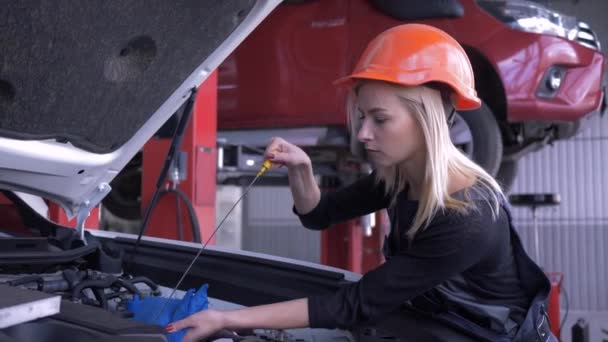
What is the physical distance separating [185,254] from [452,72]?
2.55ft

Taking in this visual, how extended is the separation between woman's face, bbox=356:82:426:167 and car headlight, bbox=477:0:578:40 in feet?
7.25

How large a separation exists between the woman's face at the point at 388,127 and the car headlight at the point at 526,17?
2211 millimetres

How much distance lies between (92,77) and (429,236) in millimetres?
708

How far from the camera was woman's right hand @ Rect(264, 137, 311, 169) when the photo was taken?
140 cm

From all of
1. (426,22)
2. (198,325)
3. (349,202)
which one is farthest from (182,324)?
(426,22)

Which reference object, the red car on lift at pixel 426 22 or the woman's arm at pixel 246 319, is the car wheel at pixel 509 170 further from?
the woman's arm at pixel 246 319

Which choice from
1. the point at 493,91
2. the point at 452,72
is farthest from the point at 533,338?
the point at 493,91

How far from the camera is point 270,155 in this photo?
4.56 feet

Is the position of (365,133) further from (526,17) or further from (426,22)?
(526,17)

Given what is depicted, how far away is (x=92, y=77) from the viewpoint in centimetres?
116

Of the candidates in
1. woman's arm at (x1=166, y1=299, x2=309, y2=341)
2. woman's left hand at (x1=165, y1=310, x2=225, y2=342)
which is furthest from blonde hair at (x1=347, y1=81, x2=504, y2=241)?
woman's left hand at (x1=165, y1=310, x2=225, y2=342)

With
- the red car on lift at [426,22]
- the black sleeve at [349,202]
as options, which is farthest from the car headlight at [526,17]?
the black sleeve at [349,202]

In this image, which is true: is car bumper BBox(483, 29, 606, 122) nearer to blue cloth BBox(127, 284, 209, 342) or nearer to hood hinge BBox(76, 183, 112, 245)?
hood hinge BBox(76, 183, 112, 245)

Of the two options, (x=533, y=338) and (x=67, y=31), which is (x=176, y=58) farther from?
(x=533, y=338)
